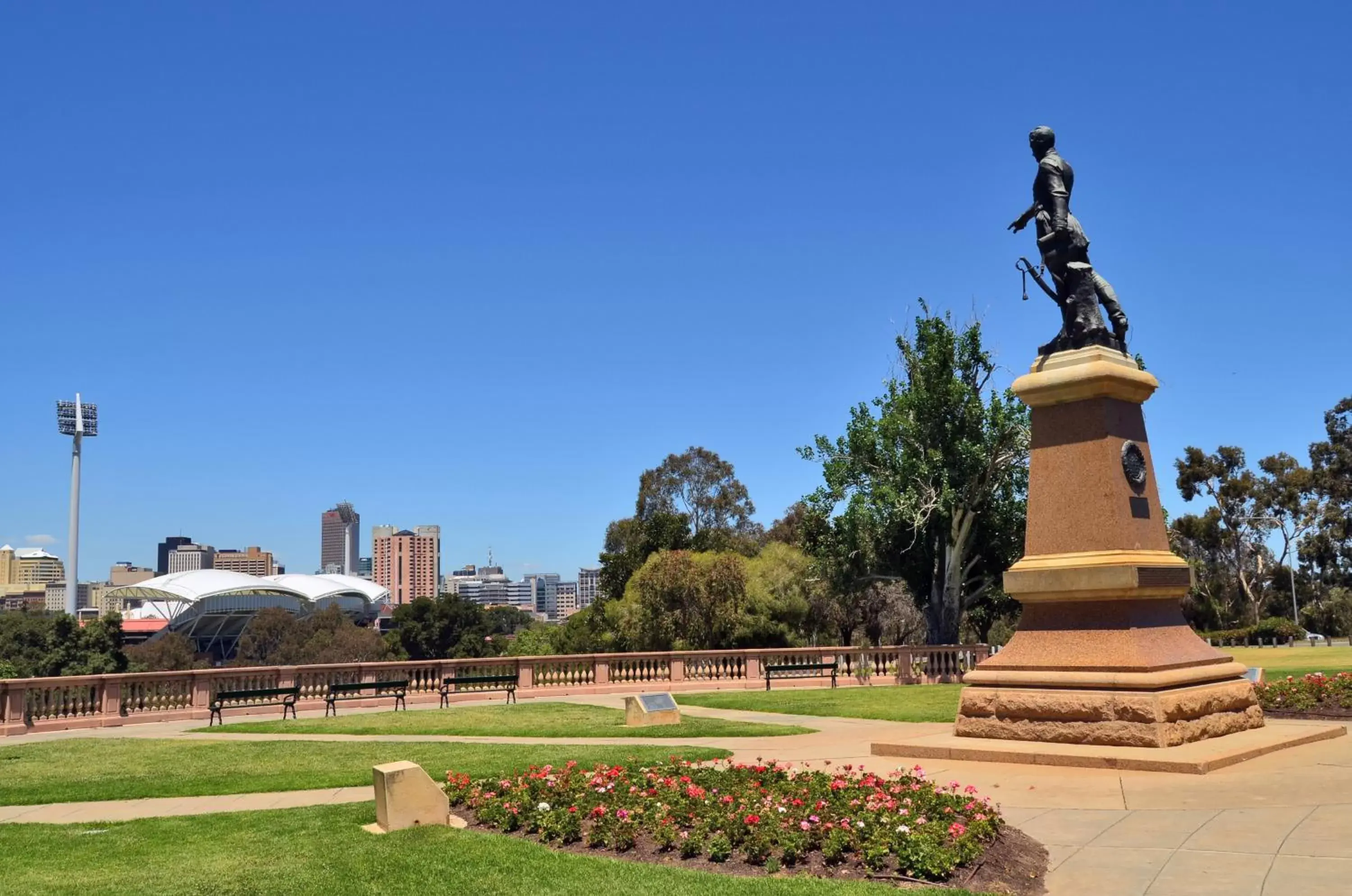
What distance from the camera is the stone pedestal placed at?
12531 mm

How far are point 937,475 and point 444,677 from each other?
680 inches

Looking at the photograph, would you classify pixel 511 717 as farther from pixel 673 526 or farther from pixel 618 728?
pixel 673 526

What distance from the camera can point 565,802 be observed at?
10070mm

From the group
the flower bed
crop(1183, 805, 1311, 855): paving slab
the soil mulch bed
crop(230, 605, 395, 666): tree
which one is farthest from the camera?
crop(230, 605, 395, 666): tree

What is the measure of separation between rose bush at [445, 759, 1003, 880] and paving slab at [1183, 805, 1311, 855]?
148cm

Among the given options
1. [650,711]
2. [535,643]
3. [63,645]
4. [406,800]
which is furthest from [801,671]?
[63,645]

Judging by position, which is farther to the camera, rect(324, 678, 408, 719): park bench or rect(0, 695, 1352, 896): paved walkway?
rect(324, 678, 408, 719): park bench

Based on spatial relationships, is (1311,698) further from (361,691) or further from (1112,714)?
(361,691)

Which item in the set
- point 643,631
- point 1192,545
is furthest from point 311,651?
point 1192,545

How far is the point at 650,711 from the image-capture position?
2070cm

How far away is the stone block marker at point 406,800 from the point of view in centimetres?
989

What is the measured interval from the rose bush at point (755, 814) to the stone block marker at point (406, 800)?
0.42 metres

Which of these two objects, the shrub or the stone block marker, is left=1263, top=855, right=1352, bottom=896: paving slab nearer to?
the shrub

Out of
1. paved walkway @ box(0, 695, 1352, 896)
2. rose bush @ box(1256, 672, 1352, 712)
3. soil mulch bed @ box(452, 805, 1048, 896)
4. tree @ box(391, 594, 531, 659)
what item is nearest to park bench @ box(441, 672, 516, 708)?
paved walkway @ box(0, 695, 1352, 896)
